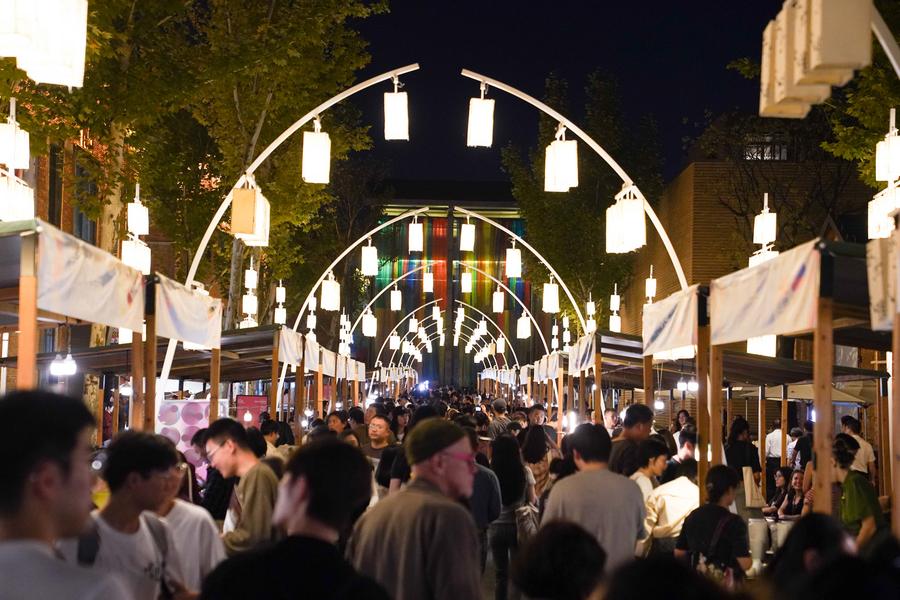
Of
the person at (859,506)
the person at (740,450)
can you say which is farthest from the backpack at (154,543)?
the person at (740,450)

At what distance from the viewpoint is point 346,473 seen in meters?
3.87

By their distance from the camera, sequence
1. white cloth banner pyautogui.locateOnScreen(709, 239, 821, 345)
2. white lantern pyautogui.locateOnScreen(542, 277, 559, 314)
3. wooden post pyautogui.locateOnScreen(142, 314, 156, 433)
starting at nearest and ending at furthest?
1. white cloth banner pyautogui.locateOnScreen(709, 239, 821, 345)
2. wooden post pyautogui.locateOnScreen(142, 314, 156, 433)
3. white lantern pyautogui.locateOnScreen(542, 277, 559, 314)

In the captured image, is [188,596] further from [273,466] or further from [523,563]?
[273,466]

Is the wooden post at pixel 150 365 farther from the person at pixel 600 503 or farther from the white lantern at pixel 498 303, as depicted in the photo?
the white lantern at pixel 498 303

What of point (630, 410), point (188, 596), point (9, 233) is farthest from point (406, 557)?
point (630, 410)

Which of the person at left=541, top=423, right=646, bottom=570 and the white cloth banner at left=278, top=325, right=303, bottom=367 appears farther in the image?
the white cloth banner at left=278, top=325, right=303, bottom=367

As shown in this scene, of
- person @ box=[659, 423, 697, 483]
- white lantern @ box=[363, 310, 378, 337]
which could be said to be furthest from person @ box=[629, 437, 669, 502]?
white lantern @ box=[363, 310, 378, 337]

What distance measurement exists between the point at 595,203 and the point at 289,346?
94.1ft

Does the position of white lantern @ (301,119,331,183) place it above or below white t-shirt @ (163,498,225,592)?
above

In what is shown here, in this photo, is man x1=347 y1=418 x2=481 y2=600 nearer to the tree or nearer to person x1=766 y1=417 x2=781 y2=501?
person x1=766 y1=417 x2=781 y2=501

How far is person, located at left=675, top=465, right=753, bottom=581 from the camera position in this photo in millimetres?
7938

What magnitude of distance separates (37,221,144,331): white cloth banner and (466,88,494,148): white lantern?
661 centimetres

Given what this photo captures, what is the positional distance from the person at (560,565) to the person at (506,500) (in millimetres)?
7056

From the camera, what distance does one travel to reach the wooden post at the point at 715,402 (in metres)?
10.4
